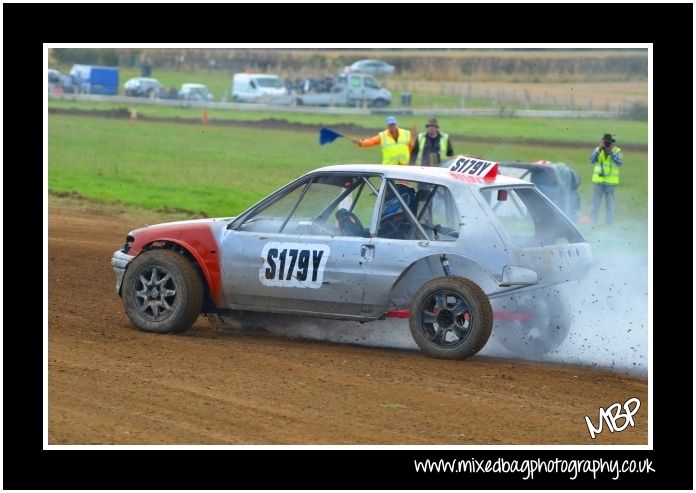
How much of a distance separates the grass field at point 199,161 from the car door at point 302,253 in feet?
33.9

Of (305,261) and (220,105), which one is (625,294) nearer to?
(305,261)

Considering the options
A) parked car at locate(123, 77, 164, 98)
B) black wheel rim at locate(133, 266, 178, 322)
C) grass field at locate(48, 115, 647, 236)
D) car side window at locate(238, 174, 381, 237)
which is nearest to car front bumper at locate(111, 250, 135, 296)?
black wheel rim at locate(133, 266, 178, 322)

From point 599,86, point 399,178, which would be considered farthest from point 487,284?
point 599,86

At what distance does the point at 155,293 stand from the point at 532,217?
3.31m

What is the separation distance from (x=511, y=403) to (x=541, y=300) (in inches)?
79.3

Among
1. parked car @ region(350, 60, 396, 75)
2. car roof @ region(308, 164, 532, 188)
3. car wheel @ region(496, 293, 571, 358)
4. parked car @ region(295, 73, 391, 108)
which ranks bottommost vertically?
car wheel @ region(496, 293, 571, 358)

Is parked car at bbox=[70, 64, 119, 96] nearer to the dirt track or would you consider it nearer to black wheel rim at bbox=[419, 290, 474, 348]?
the dirt track

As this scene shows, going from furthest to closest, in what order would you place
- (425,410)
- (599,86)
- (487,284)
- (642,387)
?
(599,86)
(487,284)
(642,387)
(425,410)

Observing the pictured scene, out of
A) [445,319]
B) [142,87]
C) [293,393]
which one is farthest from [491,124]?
[293,393]

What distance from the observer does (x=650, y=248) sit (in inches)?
366

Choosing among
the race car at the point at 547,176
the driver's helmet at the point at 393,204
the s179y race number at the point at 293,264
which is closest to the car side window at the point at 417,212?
the driver's helmet at the point at 393,204

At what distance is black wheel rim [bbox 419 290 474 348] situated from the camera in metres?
9.04

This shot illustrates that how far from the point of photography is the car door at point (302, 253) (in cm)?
947

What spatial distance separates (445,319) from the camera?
912cm
